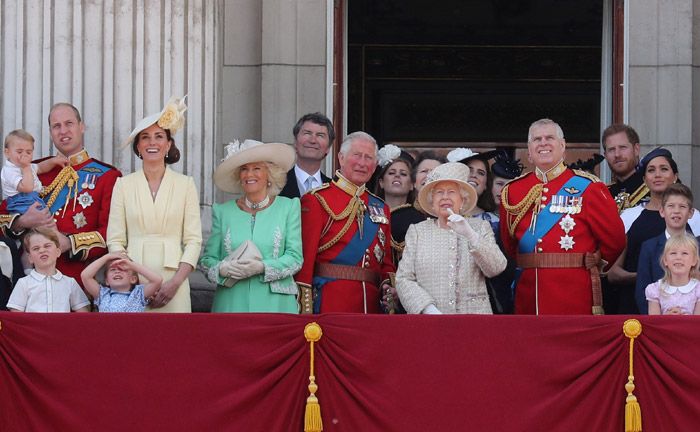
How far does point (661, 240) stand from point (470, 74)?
8.62m

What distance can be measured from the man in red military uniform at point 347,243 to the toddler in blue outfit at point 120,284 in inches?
32.9

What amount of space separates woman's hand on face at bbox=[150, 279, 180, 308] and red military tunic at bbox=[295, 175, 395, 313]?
69 cm

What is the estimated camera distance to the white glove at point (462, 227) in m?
8.16

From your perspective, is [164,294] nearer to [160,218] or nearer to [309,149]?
[160,218]

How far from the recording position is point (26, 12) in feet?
34.0

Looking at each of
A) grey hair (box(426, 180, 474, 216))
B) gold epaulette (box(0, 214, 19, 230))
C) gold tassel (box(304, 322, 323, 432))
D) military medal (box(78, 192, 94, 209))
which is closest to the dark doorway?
military medal (box(78, 192, 94, 209))

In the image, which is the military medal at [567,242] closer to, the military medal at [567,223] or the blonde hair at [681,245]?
the military medal at [567,223]

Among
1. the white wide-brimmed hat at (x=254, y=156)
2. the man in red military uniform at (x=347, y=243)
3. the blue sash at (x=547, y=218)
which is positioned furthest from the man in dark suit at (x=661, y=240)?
the white wide-brimmed hat at (x=254, y=156)

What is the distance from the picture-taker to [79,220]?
895cm

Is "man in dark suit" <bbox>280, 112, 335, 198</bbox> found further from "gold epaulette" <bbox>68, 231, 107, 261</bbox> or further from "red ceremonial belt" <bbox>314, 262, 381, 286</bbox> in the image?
"gold epaulette" <bbox>68, 231, 107, 261</bbox>

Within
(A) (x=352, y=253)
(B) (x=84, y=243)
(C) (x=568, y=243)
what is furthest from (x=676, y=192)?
(B) (x=84, y=243)

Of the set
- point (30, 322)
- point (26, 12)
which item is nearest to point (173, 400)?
point (30, 322)

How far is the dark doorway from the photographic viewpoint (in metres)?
16.6

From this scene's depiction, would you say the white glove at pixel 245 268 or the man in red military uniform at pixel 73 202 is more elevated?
the man in red military uniform at pixel 73 202
